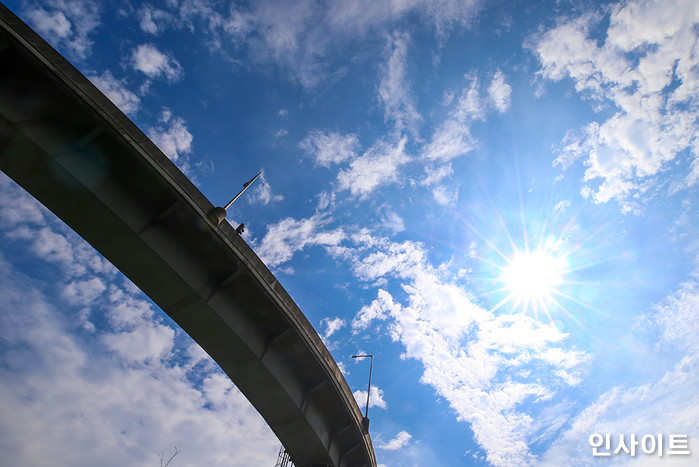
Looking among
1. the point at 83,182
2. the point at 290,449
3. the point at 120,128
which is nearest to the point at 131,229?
the point at 83,182

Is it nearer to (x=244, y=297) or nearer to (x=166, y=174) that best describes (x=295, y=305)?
(x=244, y=297)

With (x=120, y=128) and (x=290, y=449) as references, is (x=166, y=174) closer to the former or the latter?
(x=120, y=128)

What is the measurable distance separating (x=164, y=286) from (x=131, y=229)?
189 cm

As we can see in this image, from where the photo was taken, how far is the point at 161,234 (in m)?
9.40

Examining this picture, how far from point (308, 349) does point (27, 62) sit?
10.5m

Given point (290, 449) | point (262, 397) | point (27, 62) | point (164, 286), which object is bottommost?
point (290, 449)

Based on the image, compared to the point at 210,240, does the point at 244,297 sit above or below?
below

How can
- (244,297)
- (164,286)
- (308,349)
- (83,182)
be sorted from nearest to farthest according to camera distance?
1. (83,182)
2. (164,286)
3. (244,297)
4. (308,349)

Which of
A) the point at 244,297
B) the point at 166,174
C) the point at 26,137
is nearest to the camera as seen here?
the point at 26,137

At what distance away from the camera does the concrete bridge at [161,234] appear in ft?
25.5

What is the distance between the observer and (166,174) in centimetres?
869

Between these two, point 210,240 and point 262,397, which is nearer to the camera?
point 210,240

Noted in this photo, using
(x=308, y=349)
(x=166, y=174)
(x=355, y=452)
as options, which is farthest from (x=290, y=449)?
(x=166, y=174)

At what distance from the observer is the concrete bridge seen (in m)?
7.78
